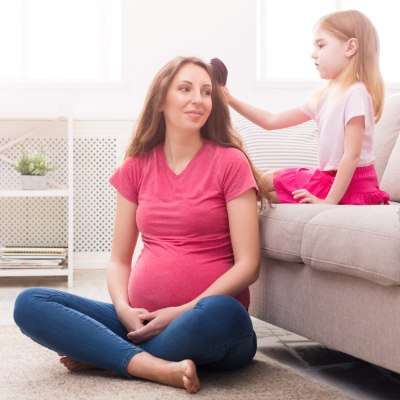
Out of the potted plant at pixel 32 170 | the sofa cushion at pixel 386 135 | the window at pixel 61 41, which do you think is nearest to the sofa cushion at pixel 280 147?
the sofa cushion at pixel 386 135

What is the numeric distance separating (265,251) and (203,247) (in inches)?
8.5

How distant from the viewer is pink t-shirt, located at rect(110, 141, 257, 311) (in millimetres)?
1581

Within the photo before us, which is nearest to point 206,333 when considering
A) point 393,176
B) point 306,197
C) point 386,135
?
point 306,197

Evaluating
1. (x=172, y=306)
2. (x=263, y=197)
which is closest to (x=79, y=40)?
(x=263, y=197)

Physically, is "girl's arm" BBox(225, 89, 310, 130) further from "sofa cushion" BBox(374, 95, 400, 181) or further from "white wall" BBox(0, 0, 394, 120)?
"white wall" BBox(0, 0, 394, 120)

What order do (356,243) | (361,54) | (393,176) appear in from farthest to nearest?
(393,176) < (361,54) < (356,243)

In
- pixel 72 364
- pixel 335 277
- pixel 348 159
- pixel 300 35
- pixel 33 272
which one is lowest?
pixel 33 272

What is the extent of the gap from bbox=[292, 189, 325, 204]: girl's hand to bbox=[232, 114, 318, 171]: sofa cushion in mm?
513

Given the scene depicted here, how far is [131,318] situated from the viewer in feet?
5.09

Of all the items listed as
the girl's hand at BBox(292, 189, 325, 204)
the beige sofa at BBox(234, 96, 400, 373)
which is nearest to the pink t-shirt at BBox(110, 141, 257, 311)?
the beige sofa at BBox(234, 96, 400, 373)

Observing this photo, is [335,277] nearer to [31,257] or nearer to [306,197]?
[306,197]

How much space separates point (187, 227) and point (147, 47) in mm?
2207

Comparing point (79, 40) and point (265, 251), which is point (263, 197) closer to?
point (265, 251)

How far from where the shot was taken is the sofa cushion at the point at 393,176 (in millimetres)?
2189
